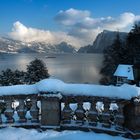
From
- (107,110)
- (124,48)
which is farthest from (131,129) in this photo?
(124,48)

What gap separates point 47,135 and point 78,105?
903mm

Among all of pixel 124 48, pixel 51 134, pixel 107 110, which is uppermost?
pixel 124 48

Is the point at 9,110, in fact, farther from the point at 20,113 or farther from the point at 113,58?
the point at 113,58

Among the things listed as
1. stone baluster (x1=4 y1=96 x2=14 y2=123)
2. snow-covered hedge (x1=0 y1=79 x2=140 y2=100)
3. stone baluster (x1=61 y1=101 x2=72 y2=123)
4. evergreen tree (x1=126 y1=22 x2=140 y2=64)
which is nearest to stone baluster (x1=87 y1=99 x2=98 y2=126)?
snow-covered hedge (x1=0 y1=79 x2=140 y2=100)

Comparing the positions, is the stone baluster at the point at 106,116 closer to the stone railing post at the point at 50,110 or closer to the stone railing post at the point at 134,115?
the stone railing post at the point at 134,115

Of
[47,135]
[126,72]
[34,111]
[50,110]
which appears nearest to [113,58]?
[126,72]

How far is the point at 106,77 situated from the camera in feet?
165

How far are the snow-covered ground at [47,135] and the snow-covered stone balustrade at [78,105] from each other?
170mm

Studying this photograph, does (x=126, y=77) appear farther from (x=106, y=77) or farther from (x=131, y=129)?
(x=131, y=129)

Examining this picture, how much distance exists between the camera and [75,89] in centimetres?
682

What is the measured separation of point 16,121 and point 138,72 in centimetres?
3638

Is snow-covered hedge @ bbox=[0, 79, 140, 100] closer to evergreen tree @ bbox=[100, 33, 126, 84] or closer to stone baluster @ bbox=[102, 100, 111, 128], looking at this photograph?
stone baluster @ bbox=[102, 100, 111, 128]

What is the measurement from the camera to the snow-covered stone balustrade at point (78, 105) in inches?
260

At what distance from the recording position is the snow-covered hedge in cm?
662
